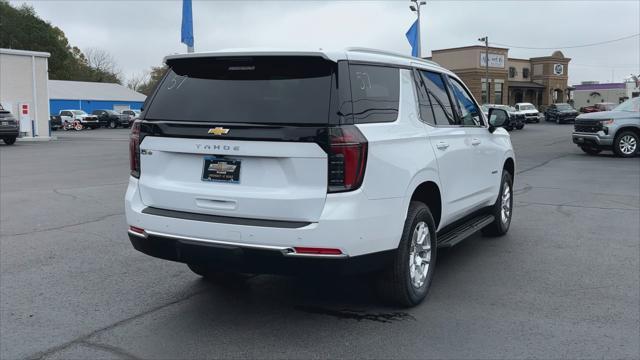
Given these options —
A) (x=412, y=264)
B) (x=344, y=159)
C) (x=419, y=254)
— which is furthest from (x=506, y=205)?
(x=344, y=159)

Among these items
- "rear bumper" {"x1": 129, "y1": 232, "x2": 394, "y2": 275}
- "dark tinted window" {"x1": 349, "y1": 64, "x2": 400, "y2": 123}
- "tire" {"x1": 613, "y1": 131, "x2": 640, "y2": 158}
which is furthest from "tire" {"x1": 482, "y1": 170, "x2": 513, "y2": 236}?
"tire" {"x1": 613, "y1": 131, "x2": 640, "y2": 158}

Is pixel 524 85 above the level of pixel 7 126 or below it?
above

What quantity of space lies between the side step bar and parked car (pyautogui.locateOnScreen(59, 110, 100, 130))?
47049 millimetres

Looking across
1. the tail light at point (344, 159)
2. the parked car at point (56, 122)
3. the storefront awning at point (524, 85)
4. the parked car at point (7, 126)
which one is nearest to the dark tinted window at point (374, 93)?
the tail light at point (344, 159)

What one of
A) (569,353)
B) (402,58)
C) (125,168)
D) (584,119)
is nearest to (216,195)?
(402,58)

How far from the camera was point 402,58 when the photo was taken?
4.88 meters

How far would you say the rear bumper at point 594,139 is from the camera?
1811 centimetres

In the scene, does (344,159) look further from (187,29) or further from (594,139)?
(594,139)

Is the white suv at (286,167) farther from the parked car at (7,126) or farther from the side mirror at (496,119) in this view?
the parked car at (7,126)

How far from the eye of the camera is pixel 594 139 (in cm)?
1830

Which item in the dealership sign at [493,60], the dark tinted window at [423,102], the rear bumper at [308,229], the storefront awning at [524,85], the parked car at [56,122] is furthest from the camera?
the storefront awning at [524,85]

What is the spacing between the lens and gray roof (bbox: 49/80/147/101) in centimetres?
5922

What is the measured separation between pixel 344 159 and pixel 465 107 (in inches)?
107

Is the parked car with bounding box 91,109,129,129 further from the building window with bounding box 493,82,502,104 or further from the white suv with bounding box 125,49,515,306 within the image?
the white suv with bounding box 125,49,515,306
